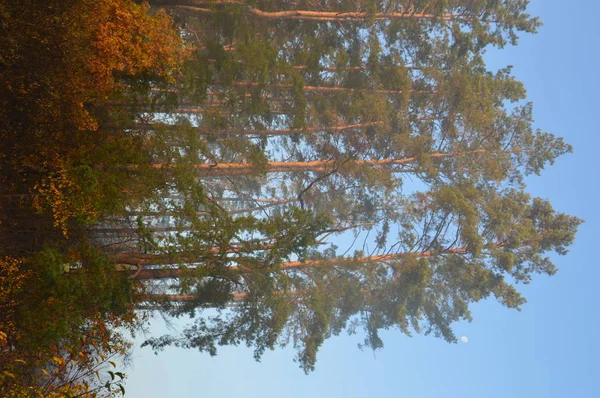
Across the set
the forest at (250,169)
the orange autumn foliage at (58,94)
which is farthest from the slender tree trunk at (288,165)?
the orange autumn foliage at (58,94)

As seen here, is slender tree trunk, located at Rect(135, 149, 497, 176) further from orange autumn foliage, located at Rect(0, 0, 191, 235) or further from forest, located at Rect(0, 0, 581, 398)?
orange autumn foliage, located at Rect(0, 0, 191, 235)

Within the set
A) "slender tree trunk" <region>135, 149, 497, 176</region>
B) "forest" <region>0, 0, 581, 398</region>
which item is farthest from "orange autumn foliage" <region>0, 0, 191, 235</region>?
"slender tree trunk" <region>135, 149, 497, 176</region>

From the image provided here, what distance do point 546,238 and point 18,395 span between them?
692 inches

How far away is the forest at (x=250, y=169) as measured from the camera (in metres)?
13.3

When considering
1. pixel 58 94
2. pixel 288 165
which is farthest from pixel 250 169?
pixel 58 94

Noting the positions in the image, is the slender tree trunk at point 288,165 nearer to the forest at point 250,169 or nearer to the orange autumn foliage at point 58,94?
the forest at point 250,169

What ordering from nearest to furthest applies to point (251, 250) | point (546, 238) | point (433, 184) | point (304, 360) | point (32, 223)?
point (32, 223) → point (251, 250) → point (304, 360) → point (546, 238) → point (433, 184)

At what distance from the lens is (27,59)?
1309 centimetres

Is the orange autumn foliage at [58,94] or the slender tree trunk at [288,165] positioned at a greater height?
the slender tree trunk at [288,165]

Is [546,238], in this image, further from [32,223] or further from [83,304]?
→ [32,223]

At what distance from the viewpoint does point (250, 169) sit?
18.5 m

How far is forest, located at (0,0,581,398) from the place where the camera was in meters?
13.3

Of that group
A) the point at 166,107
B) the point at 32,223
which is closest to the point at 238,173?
the point at 166,107

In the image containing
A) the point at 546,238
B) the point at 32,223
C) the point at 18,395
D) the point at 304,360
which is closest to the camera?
the point at 18,395
